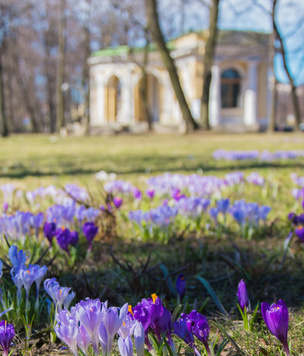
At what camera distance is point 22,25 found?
28234mm

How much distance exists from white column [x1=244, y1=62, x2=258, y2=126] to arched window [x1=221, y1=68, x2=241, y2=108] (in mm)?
796

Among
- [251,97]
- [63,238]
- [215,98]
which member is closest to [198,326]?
[63,238]

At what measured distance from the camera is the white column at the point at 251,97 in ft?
A: 102

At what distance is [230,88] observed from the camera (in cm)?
3203

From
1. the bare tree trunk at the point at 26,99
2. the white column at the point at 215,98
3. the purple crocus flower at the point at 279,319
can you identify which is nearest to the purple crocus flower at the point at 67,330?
the purple crocus flower at the point at 279,319

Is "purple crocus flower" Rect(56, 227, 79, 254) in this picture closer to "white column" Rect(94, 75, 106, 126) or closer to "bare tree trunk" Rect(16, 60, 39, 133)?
"white column" Rect(94, 75, 106, 126)

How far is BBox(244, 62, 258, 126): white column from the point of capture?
31.1m

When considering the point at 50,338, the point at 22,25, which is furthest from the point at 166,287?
the point at 22,25

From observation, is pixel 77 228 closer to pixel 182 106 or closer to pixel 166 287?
pixel 166 287

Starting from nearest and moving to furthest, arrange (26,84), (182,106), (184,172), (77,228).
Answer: (77,228), (184,172), (182,106), (26,84)

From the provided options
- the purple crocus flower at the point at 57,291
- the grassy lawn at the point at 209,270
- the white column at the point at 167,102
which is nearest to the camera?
the purple crocus flower at the point at 57,291

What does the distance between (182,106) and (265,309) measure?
15.8m

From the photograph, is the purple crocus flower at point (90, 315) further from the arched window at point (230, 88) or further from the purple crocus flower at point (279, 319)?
the arched window at point (230, 88)

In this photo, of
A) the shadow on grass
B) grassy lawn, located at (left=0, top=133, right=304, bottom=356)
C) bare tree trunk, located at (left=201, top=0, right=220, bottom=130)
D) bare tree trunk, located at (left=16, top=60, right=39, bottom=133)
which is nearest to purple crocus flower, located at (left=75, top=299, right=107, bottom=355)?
grassy lawn, located at (left=0, top=133, right=304, bottom=356)
